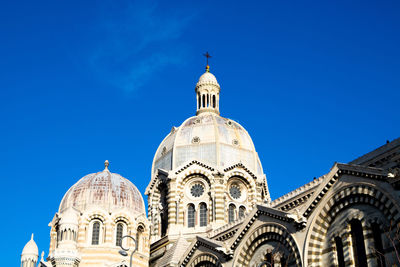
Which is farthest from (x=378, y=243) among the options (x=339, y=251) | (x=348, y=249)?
(x=339, y=251)

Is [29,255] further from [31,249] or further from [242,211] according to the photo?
[242,211]

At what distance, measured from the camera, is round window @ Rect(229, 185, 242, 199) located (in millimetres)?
50856

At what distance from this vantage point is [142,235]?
48.2m

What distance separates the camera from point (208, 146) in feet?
171

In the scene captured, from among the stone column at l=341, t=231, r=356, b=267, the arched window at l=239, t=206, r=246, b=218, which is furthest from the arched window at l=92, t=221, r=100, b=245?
the stone column at l=341, t=231, r=356, b=267

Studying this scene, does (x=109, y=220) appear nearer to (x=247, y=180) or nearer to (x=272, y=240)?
(x=247, y=180)

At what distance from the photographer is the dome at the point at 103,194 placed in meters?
47.3

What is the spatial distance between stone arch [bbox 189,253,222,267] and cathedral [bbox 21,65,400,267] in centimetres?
7

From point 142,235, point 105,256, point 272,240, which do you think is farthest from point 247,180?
point 272,240

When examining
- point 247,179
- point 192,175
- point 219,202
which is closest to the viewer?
point 219,202

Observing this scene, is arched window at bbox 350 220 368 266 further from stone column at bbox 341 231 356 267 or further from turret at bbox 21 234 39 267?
turret at bbox 21 234 39 267

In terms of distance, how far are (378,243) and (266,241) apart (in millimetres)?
7874

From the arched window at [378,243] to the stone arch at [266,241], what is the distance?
4.55m

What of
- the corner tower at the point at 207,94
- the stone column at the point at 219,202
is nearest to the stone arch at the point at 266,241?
the stone column at the point at 219,202
